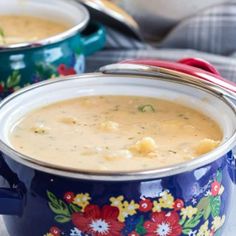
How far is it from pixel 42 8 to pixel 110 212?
0.88m

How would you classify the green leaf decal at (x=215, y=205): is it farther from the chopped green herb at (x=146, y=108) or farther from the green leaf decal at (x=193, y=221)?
the chopped green herb at (x=146, y=108)

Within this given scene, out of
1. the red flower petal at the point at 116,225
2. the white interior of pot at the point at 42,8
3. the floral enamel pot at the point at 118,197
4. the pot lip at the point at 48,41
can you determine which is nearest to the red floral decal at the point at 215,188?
the floral enamel pot at the point at 118,197

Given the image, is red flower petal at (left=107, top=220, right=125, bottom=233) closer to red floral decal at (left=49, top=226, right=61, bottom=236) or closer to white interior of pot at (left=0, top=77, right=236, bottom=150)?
red floral decal at (left=49, top=226, right=61, bottom=236)

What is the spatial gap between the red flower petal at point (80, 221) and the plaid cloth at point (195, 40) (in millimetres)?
859

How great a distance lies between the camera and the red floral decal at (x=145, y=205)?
2.62 feet

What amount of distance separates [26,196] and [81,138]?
116 mm

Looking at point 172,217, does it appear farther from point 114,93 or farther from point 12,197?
point 114,93

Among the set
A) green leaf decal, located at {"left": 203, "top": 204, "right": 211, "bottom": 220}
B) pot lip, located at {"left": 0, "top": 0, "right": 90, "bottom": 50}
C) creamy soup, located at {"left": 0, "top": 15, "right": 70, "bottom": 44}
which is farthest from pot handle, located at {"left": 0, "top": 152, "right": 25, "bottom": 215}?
creamy soup, located at {"left": 0, "top": 15, "right": 70, "bottom": 44}

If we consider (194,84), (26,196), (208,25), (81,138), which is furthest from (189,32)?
(26,196)

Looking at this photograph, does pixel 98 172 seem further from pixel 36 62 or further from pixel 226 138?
pixel 36 62

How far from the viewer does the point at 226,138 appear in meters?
0.88

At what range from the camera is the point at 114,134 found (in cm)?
93

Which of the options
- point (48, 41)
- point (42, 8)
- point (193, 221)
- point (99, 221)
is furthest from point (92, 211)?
point (42, 8)

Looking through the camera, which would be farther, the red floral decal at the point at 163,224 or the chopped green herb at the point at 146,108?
the chopped green herb at the point at 146,108
